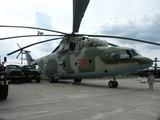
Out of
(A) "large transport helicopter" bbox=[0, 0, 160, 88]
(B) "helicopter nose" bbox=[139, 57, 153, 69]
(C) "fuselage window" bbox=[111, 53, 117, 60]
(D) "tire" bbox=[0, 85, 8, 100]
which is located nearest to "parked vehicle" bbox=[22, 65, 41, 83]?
(A) "large transport helicopter" bbox=[0, 0, 160, 88]

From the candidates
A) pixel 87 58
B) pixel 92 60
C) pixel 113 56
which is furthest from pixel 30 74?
pixel 113 56

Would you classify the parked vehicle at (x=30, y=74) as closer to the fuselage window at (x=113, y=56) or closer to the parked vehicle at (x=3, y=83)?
the fuselage window at (x=113, y=56)

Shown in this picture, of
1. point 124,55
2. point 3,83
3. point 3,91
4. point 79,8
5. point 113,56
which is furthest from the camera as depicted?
point 113,56

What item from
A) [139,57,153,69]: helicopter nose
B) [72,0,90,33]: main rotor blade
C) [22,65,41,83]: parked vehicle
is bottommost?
[22,65,41,83]: parked vehicle

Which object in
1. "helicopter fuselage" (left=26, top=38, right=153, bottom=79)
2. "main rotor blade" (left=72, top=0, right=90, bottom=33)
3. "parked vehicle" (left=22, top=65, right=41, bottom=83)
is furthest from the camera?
"parked vehicle" (left=22, top=65, right=41, bottom=83)

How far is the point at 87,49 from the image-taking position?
38.2 ft

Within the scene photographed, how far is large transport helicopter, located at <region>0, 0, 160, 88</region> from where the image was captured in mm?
8906

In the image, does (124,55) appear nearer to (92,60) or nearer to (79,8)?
(92,60)

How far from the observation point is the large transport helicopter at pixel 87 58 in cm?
891

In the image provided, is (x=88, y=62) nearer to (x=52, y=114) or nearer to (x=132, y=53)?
(x=132, y=53)

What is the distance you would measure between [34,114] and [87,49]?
27.5 feet

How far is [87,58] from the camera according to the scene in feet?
37.6

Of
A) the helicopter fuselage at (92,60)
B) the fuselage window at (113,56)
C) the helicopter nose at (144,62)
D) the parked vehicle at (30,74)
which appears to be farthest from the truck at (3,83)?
the parked vehicle at (30,74)

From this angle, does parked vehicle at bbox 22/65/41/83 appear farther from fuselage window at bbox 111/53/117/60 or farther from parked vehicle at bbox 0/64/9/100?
parked vehicle at bbox 0/64/9/100
